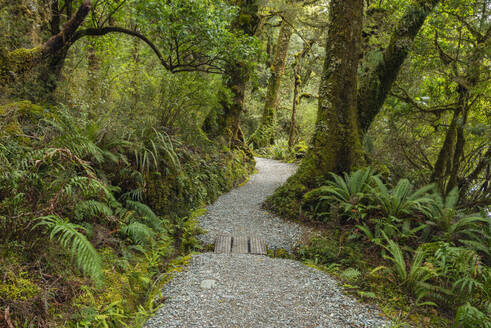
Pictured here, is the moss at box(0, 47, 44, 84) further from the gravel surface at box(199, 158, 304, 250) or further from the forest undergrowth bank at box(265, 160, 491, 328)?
the forest undergrowth bank at box(265, 160, 491, 328)

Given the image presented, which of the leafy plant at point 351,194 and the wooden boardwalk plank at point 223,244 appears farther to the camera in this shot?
the leafy plant at point 351,194

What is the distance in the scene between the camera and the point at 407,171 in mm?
8711

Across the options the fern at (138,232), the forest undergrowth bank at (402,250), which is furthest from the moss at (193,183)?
the forest undergrowth bank at (402,250)

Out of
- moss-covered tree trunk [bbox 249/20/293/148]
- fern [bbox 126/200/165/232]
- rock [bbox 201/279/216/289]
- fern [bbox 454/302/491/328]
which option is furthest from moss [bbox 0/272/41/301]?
moss-covered tree trunk [bbox 249/20/293/148]

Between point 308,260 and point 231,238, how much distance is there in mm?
1366

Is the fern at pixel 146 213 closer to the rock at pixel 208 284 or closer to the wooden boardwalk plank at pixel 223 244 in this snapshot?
the wooden boardwalk plank at pixel 223 244

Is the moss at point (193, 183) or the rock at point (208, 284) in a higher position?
the moss at point (193, 183)

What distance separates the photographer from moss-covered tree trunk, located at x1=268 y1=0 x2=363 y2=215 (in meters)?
5.91

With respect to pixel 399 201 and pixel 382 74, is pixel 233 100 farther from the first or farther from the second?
pixel 399 201

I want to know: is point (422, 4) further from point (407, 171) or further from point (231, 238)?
point (231, 238)

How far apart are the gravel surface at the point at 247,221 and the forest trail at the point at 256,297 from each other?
0.15 metres

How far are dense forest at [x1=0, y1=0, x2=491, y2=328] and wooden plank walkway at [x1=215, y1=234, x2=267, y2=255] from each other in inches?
12.8

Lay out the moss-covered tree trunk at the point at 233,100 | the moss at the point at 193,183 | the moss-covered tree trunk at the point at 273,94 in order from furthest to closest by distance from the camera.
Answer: the moss-covered tree trunk at the point at 273,94 → the moss-covered tree trunk at the point at 233,100 → the moss at the point at 193,183

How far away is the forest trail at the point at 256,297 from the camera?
9.00ft
